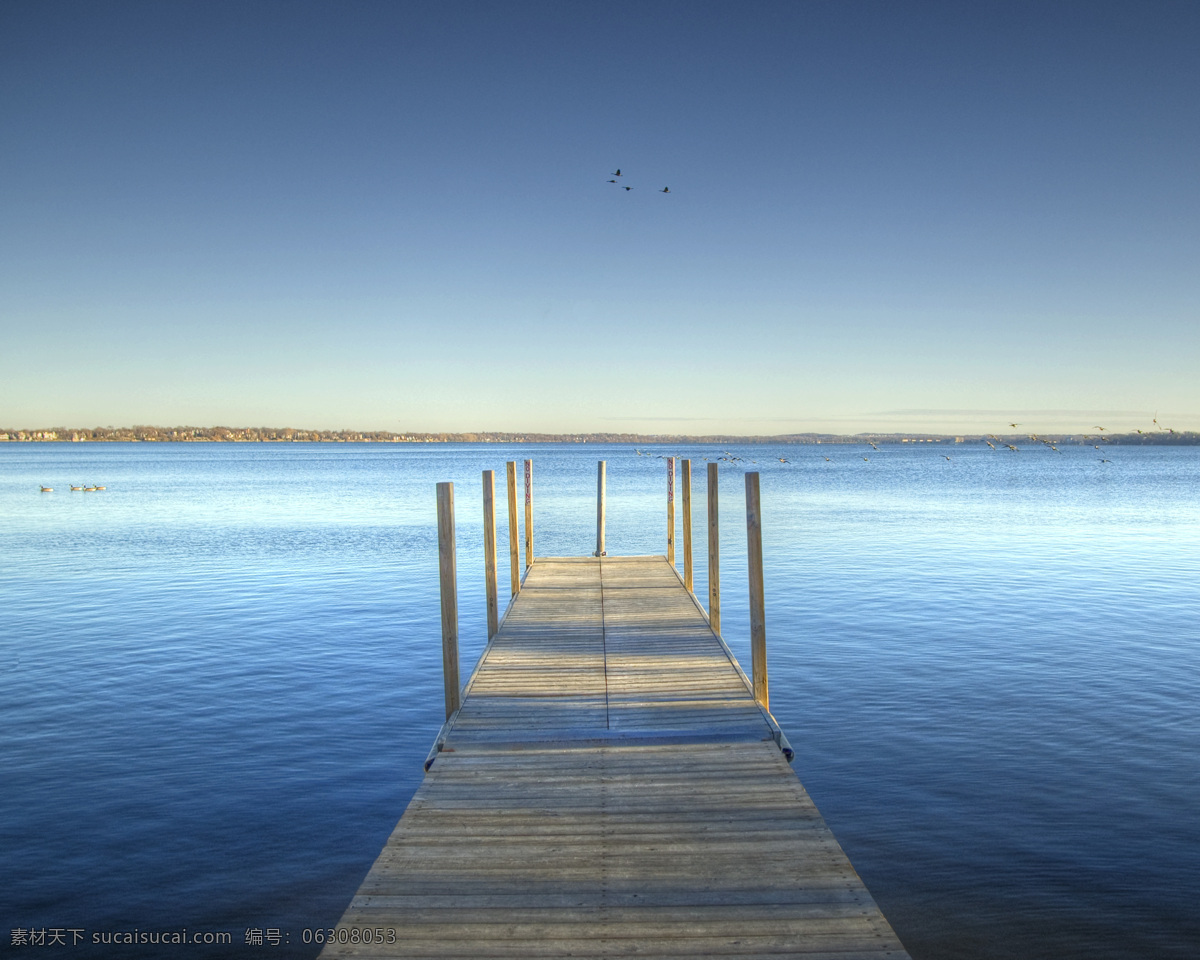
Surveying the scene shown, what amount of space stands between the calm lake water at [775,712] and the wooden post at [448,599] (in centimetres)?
123

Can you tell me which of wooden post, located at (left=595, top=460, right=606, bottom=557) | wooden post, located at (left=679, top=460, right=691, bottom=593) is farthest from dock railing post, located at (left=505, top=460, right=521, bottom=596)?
wooden post, located at (left=679, top=460, right=691, bottom=593)

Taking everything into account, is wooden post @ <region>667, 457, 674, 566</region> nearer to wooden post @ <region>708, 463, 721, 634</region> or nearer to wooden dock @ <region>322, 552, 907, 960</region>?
wooden post @ <region>708, 463, 721, 634</region>

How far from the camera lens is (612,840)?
16.4ft

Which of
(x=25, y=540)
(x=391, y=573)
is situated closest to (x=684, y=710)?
(x=391, y=573)

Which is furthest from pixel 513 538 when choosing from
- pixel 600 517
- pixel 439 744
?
pixel 439 744

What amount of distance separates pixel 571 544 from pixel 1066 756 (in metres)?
20.8

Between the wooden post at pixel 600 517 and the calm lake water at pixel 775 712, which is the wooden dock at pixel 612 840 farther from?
the wooden post at pixel 600 517

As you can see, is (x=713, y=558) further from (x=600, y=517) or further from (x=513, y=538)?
(x=600, y=517)

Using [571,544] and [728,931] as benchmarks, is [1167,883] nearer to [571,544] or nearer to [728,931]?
[728,931]

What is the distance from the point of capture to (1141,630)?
48.5ft

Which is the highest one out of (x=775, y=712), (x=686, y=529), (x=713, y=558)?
(x=686, y=529)

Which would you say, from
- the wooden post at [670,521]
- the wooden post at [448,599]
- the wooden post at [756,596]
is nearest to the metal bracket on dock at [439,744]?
the wooden post at [448,599]

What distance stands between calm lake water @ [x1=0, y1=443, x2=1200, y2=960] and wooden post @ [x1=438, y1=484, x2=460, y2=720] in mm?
1227

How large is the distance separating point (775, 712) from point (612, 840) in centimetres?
630
